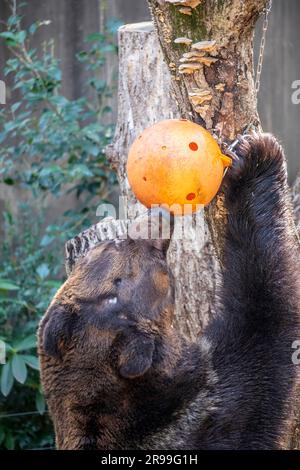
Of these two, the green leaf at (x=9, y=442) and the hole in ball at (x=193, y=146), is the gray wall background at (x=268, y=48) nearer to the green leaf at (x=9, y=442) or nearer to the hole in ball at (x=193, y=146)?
the green leaf at (x=9, y=442)

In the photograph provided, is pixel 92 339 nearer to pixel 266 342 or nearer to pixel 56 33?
pixel 266 342

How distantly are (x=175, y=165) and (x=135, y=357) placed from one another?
0.98m

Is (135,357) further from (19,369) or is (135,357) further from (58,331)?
(19,369)

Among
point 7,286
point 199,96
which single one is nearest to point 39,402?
point 7,286

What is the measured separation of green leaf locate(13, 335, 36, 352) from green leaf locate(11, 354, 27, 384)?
90mm

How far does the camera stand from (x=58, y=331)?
4.38 m

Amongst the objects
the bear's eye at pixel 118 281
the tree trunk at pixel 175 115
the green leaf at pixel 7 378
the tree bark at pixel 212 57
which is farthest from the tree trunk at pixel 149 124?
the green leaf at pixel 7 378

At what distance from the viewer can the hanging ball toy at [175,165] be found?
3.87 m

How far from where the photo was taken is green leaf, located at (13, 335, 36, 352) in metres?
6.99

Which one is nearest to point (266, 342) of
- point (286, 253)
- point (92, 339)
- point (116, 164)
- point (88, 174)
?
point (286, 253)

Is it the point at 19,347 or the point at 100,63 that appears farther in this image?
the point at 100,63

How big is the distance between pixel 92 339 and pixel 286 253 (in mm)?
1150

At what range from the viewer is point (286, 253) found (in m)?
4.77

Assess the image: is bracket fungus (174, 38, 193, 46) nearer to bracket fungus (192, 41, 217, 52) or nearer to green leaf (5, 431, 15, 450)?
bracket fungus (192, 41, 217, 52)
